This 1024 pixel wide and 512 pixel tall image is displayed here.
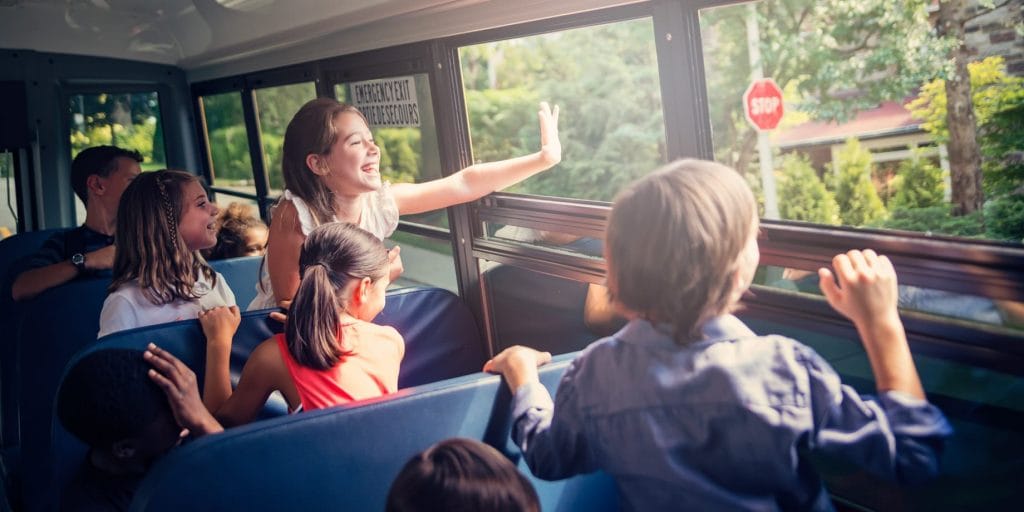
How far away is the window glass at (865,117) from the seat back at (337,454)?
0.64 m

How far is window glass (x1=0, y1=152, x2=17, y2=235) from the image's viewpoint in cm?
464

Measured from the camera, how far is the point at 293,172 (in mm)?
2766

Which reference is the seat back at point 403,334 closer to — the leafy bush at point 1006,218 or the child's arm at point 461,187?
the child's arm at point 461,187

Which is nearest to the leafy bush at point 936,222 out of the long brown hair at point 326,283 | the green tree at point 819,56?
the green tree at point 819,56

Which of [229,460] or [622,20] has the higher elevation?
[622,20]

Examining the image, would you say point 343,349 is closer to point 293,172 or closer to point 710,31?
point 293,172

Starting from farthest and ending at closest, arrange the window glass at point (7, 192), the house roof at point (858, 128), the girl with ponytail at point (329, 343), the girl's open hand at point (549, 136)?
1. the window glass at point (7, 192)
2. the girl's open hand at point (549, 136)
3. the girl with ponytail at point (329, 343)
4. the house roof at point (858, 128)

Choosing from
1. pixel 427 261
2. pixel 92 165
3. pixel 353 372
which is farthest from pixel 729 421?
pixel 92 165

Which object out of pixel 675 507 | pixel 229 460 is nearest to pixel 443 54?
pixel 229 460

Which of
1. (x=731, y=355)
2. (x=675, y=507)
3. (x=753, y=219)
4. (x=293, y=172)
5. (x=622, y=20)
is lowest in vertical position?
(x=675, y=507)

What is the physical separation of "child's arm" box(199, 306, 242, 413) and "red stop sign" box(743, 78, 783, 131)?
1.40 meters

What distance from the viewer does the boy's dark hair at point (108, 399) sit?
2010 millimetres

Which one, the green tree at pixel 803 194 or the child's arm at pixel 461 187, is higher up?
the child's arm at pixel 461 187

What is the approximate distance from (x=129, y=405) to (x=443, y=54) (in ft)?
4.78
